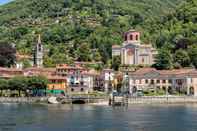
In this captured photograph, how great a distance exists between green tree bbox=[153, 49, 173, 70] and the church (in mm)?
6414

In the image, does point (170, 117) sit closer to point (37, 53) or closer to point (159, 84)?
point (159, 84)

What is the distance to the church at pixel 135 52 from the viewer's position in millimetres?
162500

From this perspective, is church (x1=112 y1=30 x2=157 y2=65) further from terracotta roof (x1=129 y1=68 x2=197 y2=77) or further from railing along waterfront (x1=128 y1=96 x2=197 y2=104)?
railing along waterfront (x1=128 y1=96 x2=197 y2=104)

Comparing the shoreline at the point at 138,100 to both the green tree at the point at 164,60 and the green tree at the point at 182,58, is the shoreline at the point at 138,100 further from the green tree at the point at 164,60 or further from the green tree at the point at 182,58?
the green tree at the point at 182,58

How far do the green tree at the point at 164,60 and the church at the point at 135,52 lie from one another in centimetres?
641

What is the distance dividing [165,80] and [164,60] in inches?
451

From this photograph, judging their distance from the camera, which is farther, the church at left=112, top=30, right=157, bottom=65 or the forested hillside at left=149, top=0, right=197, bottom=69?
Result: the church at left=112, top=30, right=157, bottom=65

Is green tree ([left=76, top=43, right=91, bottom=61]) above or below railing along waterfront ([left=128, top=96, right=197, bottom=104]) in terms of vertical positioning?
above

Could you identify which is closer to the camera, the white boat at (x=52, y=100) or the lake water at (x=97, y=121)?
the lake water at (x=97, y=121)

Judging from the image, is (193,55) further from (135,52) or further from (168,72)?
(168,72)

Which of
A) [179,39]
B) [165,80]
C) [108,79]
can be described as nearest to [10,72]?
[108,79]

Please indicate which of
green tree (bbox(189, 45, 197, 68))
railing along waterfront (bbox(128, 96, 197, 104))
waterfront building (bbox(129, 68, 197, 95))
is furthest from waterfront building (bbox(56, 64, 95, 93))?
green tree (bbox(189, 45, 197, 68))

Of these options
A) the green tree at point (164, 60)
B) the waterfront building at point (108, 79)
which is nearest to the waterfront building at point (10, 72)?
the waterfront building at point (108, 79)

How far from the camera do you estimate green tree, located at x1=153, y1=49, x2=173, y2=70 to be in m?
155
